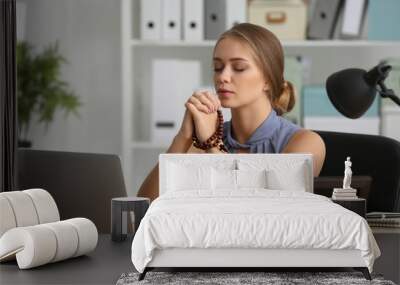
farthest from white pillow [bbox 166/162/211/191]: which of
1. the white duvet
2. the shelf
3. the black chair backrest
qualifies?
the shelf

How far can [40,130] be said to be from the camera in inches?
225

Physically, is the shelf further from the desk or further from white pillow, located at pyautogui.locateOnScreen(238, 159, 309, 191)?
the desk

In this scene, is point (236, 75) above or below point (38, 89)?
above

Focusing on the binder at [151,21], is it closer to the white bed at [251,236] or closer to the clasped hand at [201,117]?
the clasped hand at [201,117]

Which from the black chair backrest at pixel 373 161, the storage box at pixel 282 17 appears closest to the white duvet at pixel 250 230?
the black chair backrest at pixel 373 161

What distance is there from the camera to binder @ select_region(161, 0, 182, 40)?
5.22 meters

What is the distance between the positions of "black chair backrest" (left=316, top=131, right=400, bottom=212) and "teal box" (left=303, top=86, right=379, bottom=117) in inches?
37.6

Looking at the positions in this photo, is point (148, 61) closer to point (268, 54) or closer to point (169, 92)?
point (169, 92)

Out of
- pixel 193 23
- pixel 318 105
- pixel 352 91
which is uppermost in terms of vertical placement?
pixel 193 23

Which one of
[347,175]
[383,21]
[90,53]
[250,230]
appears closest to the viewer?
[250,230]

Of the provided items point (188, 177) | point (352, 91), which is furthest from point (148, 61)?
point (352, 91)

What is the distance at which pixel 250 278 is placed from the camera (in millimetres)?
3201

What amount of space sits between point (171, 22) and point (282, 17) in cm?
67

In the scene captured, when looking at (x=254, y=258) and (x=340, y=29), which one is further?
(x=340, y=29)
